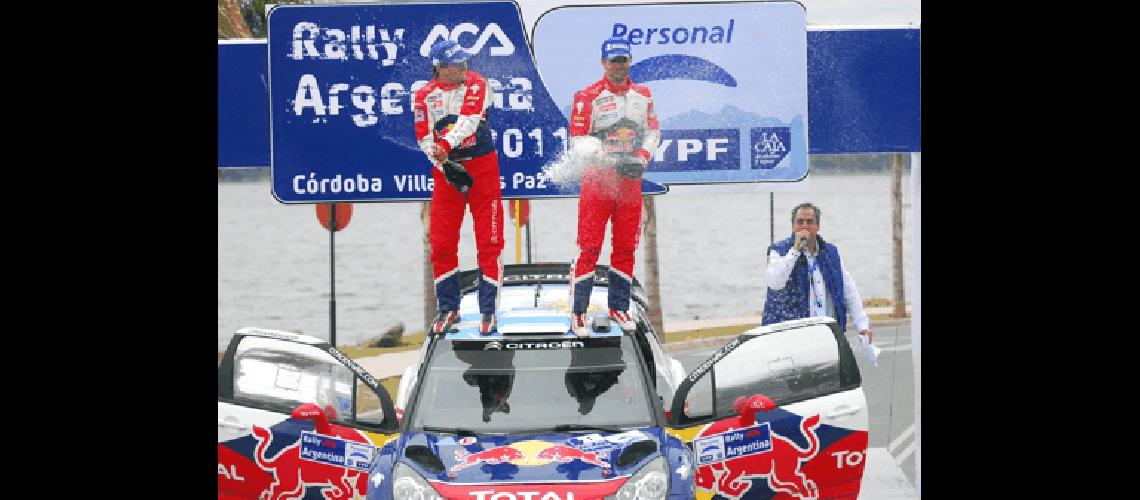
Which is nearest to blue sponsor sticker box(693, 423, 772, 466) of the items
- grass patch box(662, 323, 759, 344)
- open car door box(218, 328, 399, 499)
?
grass patch box(662, 323, 759, 344)

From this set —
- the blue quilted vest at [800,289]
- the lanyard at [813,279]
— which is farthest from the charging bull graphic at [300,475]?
the lanyard at [813,279]

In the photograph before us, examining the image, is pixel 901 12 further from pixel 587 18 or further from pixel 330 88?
pixel 330 88

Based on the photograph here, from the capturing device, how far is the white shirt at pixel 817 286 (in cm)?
1030

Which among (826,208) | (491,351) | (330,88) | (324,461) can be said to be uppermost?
(330,88)

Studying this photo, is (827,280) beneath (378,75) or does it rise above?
beneath

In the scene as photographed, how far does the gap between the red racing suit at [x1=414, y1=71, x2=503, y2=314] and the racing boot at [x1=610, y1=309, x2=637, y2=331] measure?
813 mm

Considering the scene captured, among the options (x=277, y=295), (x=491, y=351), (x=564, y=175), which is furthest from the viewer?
(x=277, y=295)

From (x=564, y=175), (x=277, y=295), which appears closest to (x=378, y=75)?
(x=564, y=175)

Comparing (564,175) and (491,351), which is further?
(564,175)

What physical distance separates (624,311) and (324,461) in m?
2.26

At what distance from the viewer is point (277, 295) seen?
16234 mm

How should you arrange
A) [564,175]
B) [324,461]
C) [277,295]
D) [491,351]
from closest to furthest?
[491,351]
[324,461]
[564,175]
[277,295]

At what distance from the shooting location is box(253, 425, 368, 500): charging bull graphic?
937 centimetres

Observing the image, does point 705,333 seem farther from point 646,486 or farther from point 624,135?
point 646,486
